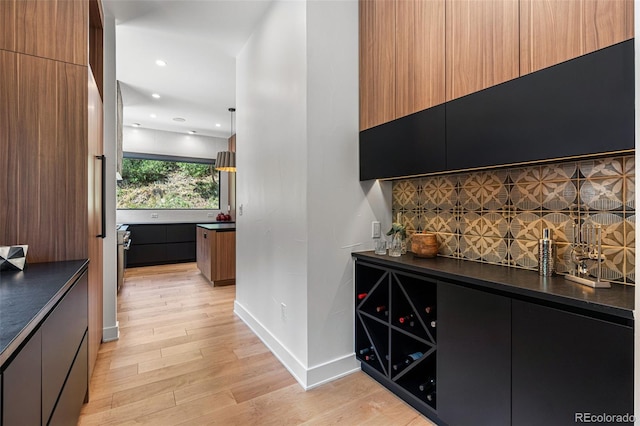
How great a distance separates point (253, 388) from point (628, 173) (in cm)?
222

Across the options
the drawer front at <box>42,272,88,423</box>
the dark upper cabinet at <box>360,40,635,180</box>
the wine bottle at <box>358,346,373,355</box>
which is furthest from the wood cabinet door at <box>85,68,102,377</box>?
the dark upper cabinet at <box>360,40,635,180</box>

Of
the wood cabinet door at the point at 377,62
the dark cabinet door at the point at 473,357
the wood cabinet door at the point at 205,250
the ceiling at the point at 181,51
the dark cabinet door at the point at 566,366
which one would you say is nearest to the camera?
the dark cabinet door at the point at 566,366

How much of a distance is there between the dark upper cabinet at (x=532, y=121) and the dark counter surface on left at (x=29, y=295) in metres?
1.72

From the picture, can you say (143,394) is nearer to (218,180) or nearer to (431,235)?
(431,235)

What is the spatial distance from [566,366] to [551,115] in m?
0.94

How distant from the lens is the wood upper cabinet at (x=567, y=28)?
3.51 ft

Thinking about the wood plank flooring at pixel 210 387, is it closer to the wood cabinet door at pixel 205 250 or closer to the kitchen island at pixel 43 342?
the kitchen island at pixel 43 342

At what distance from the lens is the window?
21.0ft

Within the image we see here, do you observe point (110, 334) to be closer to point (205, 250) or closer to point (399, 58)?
point (205, 250)

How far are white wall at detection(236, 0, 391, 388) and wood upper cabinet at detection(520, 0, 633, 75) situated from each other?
1101 mm

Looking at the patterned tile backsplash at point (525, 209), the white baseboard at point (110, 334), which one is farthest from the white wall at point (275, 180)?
the white baseboard at point (110, 334)

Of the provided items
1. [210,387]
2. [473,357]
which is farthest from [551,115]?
[210,387]

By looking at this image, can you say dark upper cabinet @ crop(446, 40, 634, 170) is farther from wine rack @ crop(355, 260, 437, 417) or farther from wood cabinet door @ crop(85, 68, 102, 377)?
wood cabinet door @ crop(85, 68, 102, 377)

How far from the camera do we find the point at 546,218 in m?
1.57
